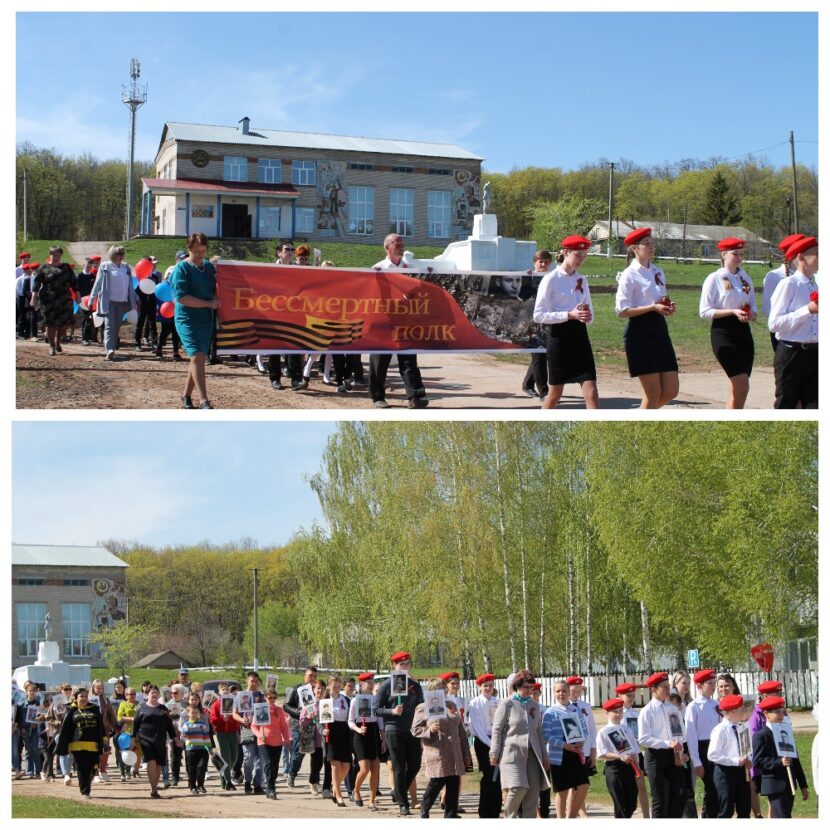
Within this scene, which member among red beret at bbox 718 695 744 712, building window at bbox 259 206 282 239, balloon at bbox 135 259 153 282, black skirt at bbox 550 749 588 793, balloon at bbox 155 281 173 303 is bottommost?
black skirt at bbox 550 749 588 793

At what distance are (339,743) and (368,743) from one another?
382mm

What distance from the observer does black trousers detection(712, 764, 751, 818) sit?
10.6 m

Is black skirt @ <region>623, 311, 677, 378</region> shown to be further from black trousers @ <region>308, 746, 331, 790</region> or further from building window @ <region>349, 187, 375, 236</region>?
building window @ <region>349, 187, 375, 236</region>

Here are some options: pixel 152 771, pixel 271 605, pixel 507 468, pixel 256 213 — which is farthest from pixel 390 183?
pixel 152 771

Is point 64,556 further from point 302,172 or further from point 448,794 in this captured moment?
point 448,794

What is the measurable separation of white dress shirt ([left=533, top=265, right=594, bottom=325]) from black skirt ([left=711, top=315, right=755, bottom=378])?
54.7 inches

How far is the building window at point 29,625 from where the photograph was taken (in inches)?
2200

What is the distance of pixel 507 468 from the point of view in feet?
104

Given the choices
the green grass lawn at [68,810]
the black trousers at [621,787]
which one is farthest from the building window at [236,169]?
the black trousers at [621,787]

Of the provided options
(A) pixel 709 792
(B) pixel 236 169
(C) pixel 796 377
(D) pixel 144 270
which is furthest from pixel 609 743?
(B) pixel 236 169

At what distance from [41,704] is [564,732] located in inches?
428

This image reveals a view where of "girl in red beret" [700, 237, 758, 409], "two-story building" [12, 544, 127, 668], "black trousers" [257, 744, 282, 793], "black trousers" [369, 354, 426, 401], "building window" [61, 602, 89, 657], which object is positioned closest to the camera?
"girl in red beret" [700, 237, 758, 409]

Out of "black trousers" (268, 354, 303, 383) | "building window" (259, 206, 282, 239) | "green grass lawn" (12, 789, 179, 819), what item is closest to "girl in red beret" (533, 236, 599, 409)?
"black trousers" (268, 354, 303, 383)

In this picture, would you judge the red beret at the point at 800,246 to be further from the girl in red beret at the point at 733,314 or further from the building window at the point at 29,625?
the building window at the point at 29,625
